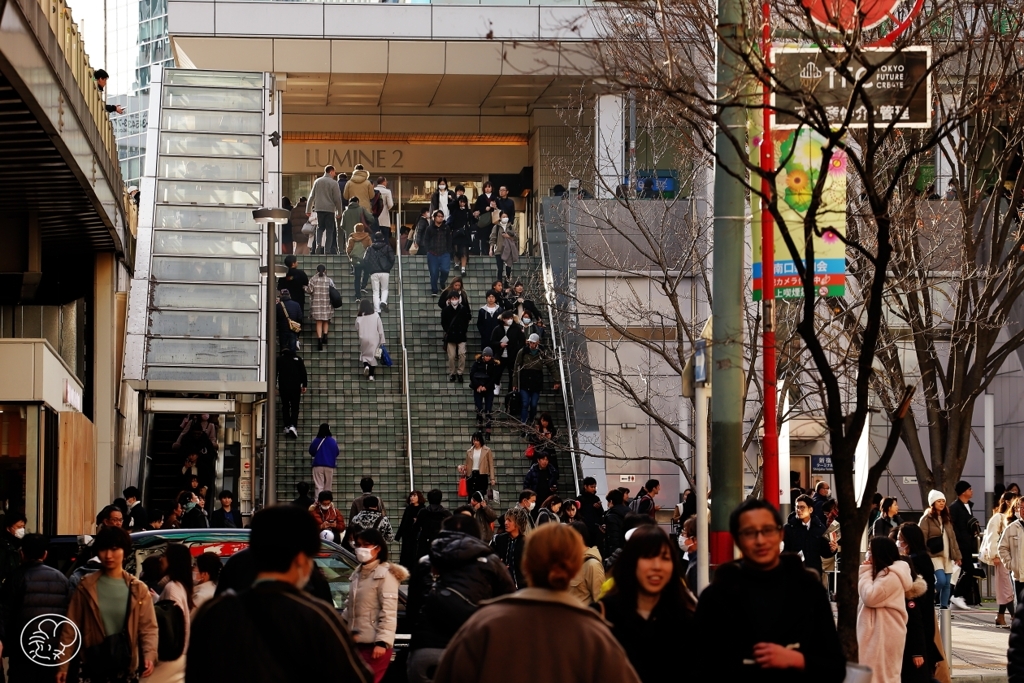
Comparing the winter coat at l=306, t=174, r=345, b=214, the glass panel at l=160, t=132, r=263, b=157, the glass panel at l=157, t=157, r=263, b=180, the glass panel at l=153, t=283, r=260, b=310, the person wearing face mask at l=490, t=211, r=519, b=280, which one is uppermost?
the glass panel at l=160, t=132, r=263, b=157

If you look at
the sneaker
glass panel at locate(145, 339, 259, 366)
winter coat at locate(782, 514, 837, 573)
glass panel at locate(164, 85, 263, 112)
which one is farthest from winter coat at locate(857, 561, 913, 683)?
glass panel at locate(164, 85, 263, 112)

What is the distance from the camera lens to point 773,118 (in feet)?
30.2

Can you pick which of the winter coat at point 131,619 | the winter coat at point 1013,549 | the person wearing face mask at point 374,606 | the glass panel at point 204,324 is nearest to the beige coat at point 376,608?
the person wearing face mask at point 374,606

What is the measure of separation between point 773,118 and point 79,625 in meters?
5.06

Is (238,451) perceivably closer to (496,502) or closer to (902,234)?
(496,502)

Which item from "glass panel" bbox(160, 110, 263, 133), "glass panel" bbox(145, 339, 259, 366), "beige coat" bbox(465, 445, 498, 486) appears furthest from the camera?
"glass panel" bbox(160, 110, 263, 133)

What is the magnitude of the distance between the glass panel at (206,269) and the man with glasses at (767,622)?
24.5 metres

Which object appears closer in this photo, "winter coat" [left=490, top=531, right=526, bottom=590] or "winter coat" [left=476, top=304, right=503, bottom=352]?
"winter coat" [left=490, top=531, right=526, bottom=590]

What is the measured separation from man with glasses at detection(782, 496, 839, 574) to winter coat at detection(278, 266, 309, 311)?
12882 millimetres

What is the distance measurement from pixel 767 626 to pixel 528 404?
19799 mm

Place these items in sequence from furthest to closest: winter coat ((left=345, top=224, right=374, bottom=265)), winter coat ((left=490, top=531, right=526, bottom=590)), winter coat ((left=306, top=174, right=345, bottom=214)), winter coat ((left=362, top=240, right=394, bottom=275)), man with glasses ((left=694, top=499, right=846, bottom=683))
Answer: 1. winter coat ((left=306, top=174, right=345, bottom=214))
2. winter coat ((left=345, top=224, right=374, bottom=265))
3. winter coat ((left=362, top=240, right=394, bottom=275))
4. winter coat ((left=490, top=531, right=526, bottom=590))
5. man with glasses ((left=694, top=499, right=846, bottom=683))

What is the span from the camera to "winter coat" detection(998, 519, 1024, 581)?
16.9 meters

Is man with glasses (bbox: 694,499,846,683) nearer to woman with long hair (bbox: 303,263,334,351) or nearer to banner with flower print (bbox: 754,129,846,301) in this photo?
banner with flower print (bbox: 754,129,846,301)

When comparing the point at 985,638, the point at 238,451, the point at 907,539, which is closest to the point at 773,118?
the point at 907,539
